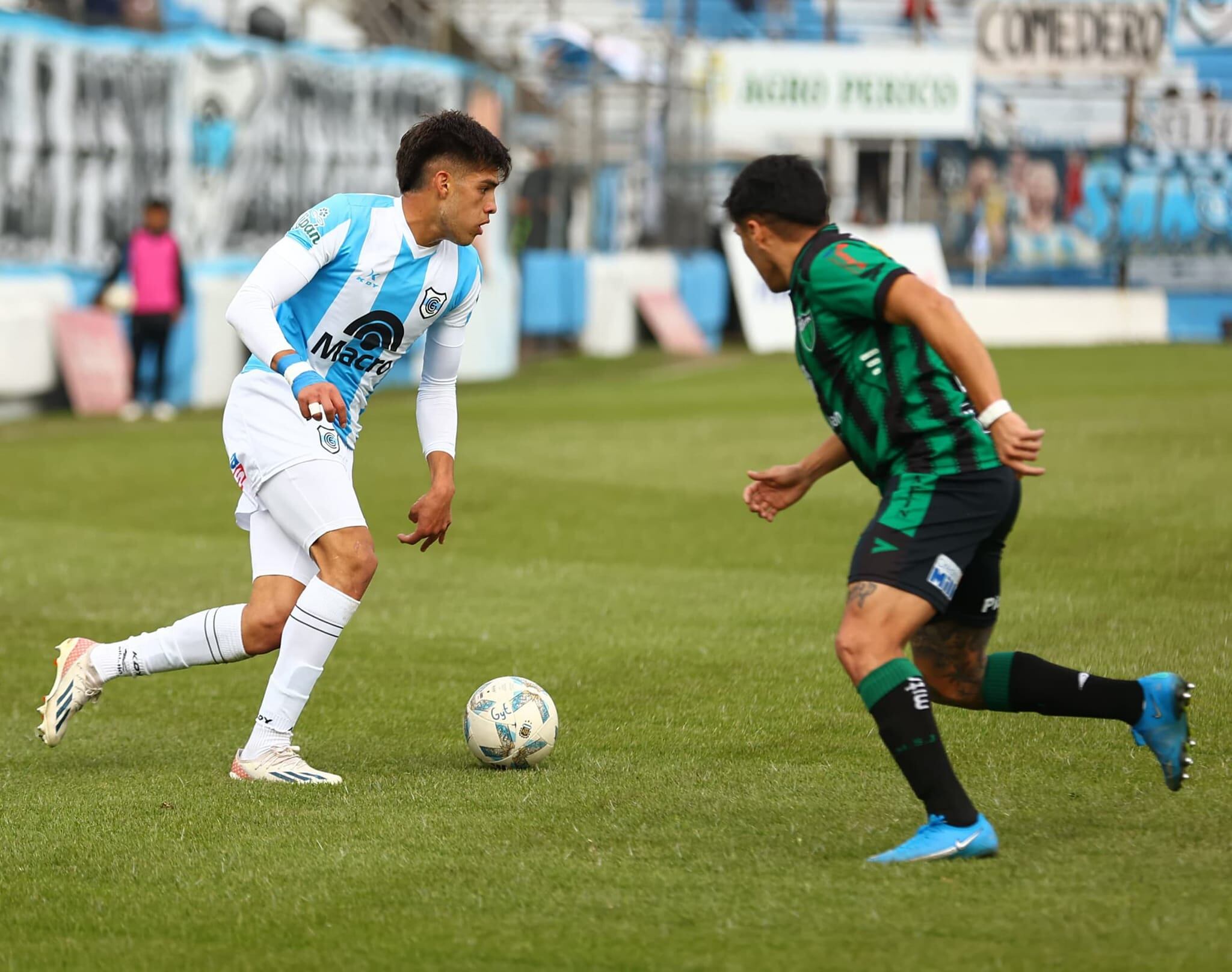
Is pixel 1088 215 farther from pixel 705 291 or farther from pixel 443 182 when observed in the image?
pixel 443 182

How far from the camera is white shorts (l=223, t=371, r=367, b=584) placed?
5.70 meters

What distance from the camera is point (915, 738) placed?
4551 millimetres

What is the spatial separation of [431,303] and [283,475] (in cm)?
77

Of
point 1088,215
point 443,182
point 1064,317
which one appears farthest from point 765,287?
point 443,182

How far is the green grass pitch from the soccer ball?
0.11m

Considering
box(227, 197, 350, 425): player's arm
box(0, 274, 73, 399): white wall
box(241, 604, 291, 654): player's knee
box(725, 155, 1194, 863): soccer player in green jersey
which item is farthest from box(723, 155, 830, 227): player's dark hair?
box(0, 274, 73, 399): white wall

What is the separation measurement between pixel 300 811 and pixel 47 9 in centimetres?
1642

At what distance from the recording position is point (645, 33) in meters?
30.7

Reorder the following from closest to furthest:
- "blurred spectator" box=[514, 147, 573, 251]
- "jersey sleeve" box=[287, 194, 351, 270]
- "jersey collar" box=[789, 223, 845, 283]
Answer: "jersey collar" box=[789, 223, 845, 283], "jersey sleeve" box=[287, 194, 351, 270], "blurred spectator" box=[514, 147, 573, 251]

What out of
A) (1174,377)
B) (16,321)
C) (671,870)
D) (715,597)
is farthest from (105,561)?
(1174,377)

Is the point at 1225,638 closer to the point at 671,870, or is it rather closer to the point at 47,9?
the point at 671,870

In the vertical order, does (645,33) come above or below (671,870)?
above

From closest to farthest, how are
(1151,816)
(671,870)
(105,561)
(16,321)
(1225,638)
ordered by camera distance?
(671,870) < (1151,816) < (1225,638) < (105,561) < (16,321)

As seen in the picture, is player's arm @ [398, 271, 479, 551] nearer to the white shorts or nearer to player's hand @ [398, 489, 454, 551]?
player's hand @ [398, 489, 454, 551]
